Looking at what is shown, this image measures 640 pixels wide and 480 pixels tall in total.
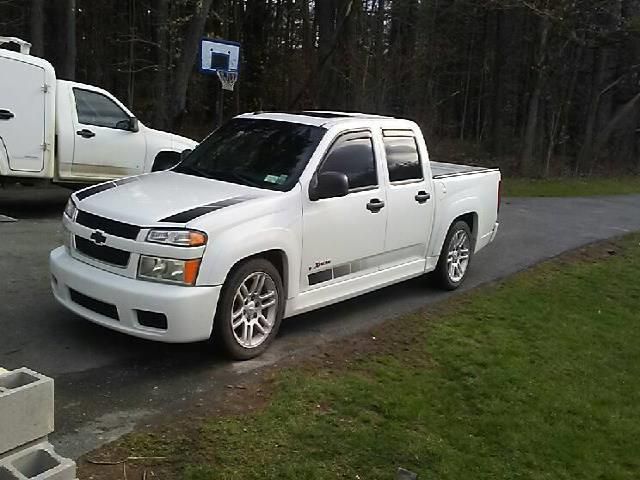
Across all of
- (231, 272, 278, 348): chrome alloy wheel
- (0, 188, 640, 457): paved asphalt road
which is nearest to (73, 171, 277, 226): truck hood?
(231, 272, 278, 348): chrome alloy wheel

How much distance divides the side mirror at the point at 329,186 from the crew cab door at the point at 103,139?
5869mm

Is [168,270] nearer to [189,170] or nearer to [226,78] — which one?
[189,170]

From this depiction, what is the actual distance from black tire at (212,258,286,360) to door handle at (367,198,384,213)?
1.21 meters

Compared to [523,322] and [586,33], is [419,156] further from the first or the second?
[586,33]

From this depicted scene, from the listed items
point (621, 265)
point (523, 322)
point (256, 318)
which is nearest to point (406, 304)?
point (523, 322)

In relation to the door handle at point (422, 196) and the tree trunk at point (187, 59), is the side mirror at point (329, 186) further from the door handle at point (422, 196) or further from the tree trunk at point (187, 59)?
the tree trunk at point (187, 59)

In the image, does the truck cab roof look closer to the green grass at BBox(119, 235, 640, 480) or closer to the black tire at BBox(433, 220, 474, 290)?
the black tire at BBox(433, 220, 474, 290)

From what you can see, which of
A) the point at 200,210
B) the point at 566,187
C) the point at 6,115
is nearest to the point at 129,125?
the point at 6,115

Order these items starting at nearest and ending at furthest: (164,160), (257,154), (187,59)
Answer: (257,154)
(164,160)
(187,59)

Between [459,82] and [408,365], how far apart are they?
30.7 meters

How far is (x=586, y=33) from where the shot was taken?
25141 millimetres

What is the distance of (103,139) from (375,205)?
578 cm

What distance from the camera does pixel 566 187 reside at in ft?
66.8

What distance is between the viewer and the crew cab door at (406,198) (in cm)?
675
